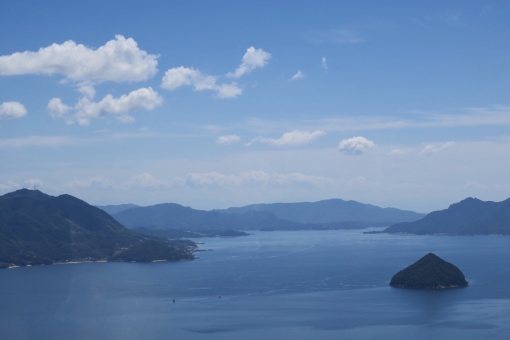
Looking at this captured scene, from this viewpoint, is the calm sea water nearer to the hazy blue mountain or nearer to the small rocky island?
the small rocky island

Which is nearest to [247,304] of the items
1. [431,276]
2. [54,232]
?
[431,276]

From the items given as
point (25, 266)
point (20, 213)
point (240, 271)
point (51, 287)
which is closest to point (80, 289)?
point (51, 287)

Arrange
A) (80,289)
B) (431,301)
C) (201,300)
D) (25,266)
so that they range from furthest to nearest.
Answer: (25,266) < (80,289) < (201,300) < (431,301)

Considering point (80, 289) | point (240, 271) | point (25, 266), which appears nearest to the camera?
point (80, 289)

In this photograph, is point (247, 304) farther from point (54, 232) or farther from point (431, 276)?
point (54, 232)

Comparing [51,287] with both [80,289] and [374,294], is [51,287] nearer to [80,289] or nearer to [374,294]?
[80,289]

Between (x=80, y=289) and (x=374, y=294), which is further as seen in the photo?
(x=80, y=289)

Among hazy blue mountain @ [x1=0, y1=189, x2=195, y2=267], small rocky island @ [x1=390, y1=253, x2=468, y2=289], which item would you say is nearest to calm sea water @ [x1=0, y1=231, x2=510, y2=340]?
small rocky island @ [x1=390, y1=253, x2=468, y2=289]

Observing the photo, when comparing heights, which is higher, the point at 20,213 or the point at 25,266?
the point at 20,213
